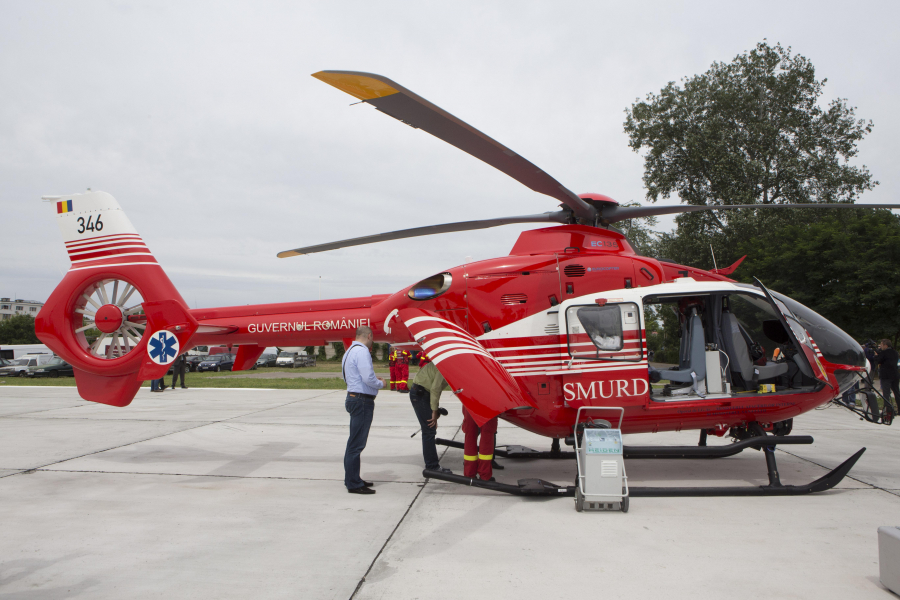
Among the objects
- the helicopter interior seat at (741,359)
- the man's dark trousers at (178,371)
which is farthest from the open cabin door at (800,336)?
the man's dark trousers at (178,371)

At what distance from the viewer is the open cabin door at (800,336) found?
6000 mm

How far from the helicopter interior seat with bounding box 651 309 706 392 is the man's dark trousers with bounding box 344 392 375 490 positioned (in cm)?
349

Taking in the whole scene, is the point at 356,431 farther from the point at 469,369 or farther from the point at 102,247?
the point at 102,247

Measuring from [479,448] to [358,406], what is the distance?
4.91 feet

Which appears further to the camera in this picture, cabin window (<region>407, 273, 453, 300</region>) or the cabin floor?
cabin window (<region>407, 273, 453, 300</region>)

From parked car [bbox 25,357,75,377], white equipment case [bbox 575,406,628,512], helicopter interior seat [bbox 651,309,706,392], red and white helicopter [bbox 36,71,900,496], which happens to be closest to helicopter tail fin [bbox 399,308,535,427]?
red and white helicopter [bbox 36,71,900,496]

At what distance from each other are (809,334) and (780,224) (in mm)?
20799

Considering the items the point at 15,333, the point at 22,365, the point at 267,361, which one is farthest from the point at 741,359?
the point at 15,333

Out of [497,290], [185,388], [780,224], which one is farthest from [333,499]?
[780,224]

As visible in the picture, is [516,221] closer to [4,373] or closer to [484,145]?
[484,145]

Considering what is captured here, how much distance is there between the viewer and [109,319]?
7086mm

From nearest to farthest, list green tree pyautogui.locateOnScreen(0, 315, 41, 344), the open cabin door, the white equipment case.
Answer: the white equipment case, the open cabin door, green tree pyautogui.locateOnScreen(0, 315, 41, 344)

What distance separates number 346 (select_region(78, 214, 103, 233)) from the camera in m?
7.29

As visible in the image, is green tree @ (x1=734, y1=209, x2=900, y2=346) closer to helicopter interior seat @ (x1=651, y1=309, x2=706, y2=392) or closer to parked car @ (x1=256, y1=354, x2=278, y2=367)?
helicopter interior seat @ (x1=651, y1=309, x2=706, y2=392)
